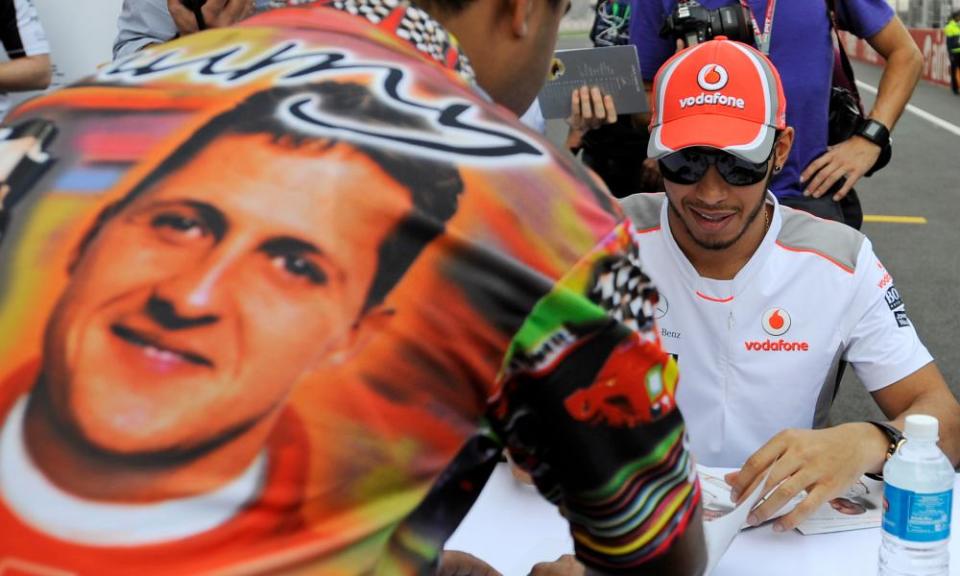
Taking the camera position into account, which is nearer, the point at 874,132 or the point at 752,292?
the point at 752,292

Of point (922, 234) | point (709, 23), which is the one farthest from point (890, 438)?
point (922, 234)

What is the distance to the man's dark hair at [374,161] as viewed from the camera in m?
0.74

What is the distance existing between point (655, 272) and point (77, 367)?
5.38 feet

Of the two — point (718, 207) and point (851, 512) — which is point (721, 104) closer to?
point (718, 207)

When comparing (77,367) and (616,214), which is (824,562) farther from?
(77,367)

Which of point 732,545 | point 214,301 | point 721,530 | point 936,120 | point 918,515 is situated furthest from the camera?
point 936,120

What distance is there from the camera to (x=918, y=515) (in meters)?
1.47

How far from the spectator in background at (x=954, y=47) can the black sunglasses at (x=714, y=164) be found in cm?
1444

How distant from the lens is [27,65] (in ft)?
10.4

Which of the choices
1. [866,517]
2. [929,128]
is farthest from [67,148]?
[929,128]

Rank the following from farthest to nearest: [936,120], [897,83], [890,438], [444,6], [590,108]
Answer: [936,120]
[590,108]
[897,83]
[890,438]
[444,6]

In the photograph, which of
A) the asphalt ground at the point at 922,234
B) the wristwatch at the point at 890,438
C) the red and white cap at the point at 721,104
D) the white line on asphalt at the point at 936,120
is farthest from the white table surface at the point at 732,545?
the white line on asphalt at the point at 936,120

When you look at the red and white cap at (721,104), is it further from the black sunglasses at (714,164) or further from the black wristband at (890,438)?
the black wristband at (890,438)

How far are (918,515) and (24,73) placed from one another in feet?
8.96
